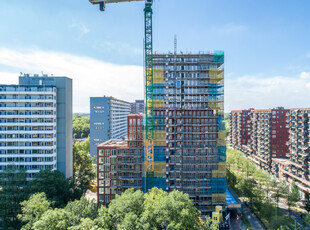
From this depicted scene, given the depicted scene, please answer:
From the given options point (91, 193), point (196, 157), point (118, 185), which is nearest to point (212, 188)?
point (196, 157)

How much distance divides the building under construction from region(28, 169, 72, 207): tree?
23.9 metres

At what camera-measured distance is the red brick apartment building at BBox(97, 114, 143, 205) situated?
167 feet

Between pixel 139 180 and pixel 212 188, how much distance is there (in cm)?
2052

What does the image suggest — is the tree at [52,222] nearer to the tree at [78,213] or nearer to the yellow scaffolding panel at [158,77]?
the tree at [78,213]

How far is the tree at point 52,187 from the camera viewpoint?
4188 cm

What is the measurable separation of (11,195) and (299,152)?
83.0 metres

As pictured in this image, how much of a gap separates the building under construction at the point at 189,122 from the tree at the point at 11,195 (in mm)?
33425

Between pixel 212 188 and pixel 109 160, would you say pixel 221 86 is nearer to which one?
pixel 212 188


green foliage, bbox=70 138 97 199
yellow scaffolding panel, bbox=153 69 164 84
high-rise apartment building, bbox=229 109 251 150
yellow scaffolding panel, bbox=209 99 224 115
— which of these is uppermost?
yellow scaffolding panel, bbox=153 69 164 84

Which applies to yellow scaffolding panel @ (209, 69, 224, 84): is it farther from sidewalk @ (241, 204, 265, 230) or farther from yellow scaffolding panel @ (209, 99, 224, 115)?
sidewalk @ (241, 204, 265, 230)

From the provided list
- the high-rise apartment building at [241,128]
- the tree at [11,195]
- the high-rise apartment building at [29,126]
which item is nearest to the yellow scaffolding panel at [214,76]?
the high-rise apartment building at [29,126]

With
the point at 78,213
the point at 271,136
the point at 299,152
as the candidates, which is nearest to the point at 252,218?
the point at 299,152

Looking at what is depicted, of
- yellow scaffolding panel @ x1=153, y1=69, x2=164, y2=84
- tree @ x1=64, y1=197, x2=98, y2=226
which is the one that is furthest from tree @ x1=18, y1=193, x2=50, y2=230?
yellow scaffolding panel @ x1=153, y1=69, x2=164, y2=84

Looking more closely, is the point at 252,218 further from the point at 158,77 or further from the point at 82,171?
the point at 82,171
